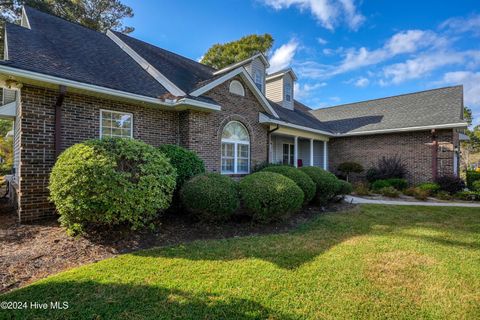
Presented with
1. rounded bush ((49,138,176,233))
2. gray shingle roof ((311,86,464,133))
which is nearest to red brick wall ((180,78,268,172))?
rounded bush ((49,138,176,233))

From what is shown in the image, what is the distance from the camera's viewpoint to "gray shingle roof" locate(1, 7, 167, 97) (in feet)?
21.0

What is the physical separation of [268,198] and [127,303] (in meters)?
3.87

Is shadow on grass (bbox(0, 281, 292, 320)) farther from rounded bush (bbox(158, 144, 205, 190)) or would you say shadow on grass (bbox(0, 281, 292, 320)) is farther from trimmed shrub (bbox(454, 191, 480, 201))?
trimmed shrub (bbox(454, 191, 480, 201))

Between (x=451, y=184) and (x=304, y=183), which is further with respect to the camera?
(x=451, y=184)

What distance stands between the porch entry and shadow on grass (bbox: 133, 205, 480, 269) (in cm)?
744

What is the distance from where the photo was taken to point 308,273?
3.81 m

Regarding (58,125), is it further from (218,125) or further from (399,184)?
(399,184)

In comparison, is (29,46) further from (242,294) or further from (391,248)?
(391,248)

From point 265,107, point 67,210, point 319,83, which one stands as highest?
point 319,83

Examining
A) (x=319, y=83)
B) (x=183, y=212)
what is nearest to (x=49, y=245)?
(x=183, y=212)

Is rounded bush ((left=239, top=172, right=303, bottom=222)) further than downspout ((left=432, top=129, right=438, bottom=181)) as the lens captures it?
No

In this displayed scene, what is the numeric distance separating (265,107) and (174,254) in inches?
337

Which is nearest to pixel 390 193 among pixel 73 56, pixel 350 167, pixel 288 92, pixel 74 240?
pixel 350 167

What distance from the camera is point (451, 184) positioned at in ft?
39.7
